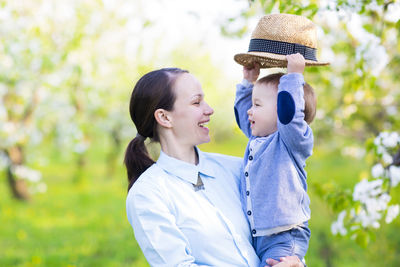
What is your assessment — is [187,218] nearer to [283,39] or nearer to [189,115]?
[189,115]

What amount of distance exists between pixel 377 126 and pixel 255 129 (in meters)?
4.18

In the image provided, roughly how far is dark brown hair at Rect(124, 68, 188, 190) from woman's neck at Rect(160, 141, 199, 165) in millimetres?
114

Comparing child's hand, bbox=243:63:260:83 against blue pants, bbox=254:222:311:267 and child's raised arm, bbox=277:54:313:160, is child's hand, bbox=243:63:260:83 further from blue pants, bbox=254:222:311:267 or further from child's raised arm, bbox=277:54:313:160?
blue pants, bbox=254:222:311:267

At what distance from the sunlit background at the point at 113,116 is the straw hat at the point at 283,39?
1.25ft

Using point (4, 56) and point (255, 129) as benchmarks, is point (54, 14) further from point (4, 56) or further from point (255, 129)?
point (255, 129)

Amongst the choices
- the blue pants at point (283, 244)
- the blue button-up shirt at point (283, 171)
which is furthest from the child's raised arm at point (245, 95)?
the blue pants at point (283, 244)

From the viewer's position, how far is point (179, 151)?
2.30 metres

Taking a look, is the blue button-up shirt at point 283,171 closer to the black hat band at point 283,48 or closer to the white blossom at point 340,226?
the black hat band at point 283,48

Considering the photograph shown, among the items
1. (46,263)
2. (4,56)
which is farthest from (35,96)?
(46,263)

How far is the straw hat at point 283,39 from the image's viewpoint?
2109 mm

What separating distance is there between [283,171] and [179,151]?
1.79 ft

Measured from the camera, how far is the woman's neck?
2301mm

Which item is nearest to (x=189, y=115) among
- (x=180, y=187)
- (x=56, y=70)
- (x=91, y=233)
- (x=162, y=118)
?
(x=162, y=118)

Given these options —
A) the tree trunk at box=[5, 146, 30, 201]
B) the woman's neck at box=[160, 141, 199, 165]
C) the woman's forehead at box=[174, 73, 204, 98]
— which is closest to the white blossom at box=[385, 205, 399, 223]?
the woman's neck at box=[160, 141, 199, 165]
